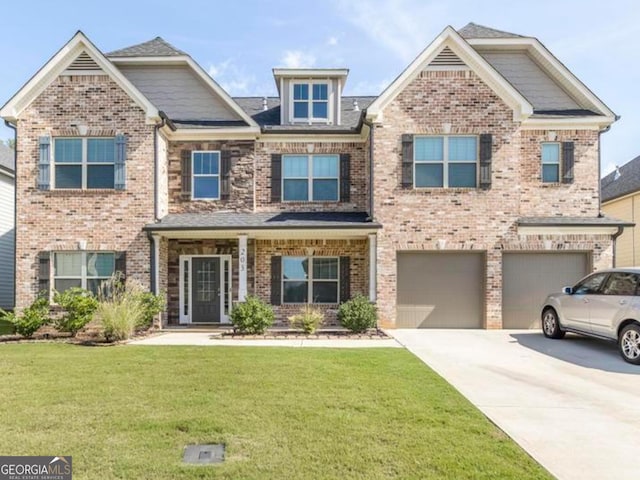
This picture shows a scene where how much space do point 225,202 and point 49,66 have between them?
6419mm

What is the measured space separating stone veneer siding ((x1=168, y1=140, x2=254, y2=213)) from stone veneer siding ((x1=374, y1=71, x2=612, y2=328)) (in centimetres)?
409

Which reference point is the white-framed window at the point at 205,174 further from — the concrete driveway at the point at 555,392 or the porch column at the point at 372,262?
the concrete driveway at the point at 555,392

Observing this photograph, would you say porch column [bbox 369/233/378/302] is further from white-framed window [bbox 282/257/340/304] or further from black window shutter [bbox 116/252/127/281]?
black window shutter [bbox 116/252/127/281]

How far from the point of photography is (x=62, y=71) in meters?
13.1

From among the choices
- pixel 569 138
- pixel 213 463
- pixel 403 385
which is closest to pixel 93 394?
pixel 213 463

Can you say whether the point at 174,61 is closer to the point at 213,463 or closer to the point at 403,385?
the point at 403,385

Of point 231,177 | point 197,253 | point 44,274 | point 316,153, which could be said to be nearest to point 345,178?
point 316,153

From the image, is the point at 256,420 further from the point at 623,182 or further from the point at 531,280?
the point at 623,182

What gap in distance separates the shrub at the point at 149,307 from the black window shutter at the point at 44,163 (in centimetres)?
456

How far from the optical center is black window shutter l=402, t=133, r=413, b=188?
1307 centimetres

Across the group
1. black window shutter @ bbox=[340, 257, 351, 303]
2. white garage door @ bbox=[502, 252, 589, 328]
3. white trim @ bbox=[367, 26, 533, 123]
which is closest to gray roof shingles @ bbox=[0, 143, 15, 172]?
black window shutter @ bbox=[340, 257, 351, 303]

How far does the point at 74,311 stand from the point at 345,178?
8.71 metres

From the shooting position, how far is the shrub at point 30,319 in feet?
37.1

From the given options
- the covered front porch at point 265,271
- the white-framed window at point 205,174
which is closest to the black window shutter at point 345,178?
the covered front porch at point 265,271
